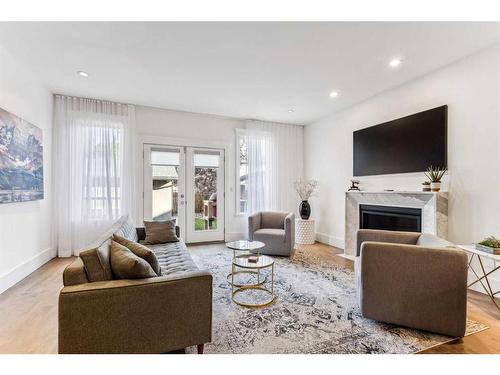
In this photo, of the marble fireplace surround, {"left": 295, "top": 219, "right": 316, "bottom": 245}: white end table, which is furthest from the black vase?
the marble fireplace surround

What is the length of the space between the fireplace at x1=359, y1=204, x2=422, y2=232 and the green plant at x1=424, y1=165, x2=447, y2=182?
0.48 m

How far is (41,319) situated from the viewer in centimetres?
224

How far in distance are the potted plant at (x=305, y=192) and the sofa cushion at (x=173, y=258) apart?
281 centimetres

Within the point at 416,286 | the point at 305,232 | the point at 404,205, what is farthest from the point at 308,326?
the point at 305,232

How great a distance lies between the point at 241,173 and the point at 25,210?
3.66 metres

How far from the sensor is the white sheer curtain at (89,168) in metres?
4.16

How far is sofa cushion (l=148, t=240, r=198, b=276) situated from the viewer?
2.36m

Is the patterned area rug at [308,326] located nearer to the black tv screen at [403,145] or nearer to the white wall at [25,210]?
the black tv screen at [403,145]

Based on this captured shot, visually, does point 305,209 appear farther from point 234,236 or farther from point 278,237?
point 234,236

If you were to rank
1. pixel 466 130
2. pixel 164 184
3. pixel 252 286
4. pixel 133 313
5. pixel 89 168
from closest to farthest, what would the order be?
pixel 133 313, pixel 252 286, pixel 466 130, pixel 89 168, pixel 164 184

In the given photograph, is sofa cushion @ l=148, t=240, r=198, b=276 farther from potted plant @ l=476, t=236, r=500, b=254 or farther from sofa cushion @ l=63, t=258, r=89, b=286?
potted plant @ l=476, t=236, r=500, b=254

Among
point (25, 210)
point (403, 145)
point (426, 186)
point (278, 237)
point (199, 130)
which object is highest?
point (199, 130)

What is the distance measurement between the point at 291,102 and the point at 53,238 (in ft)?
15.6

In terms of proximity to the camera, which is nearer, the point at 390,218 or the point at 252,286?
the point at 252,286
